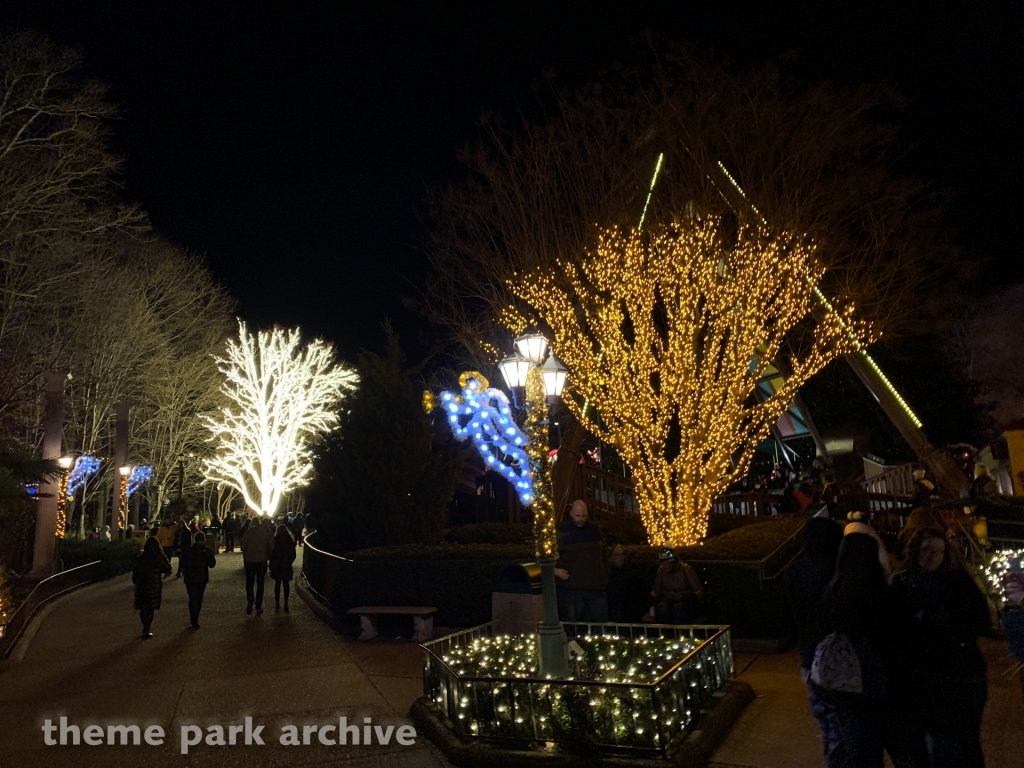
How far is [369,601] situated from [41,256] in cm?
1732

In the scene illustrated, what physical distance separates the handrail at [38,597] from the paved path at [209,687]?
0.99 ft

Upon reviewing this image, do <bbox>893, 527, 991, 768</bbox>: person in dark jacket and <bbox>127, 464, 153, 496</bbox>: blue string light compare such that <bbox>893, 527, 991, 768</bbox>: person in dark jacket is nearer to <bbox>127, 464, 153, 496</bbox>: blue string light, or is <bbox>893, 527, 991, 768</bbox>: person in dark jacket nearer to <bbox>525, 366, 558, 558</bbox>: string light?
<bbox>525, 366, 558, 558</bbox>: string light

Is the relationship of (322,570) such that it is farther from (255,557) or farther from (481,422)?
(481,422)

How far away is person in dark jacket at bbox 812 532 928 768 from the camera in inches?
140

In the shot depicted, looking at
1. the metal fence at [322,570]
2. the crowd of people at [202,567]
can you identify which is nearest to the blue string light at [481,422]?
the metal fence at [322,570]

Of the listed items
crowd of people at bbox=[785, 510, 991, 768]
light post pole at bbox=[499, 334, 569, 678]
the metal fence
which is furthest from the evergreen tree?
crowd of people at bbox=[785, 510, 991, 768]

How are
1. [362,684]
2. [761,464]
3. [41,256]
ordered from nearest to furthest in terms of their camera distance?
[362,684] < [41,256] < [761,464]

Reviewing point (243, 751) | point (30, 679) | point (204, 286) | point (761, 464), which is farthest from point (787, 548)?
point (204, 286)

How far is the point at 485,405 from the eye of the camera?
16.9 m

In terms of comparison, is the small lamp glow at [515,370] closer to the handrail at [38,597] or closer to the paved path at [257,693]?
the paved path at [257,693]

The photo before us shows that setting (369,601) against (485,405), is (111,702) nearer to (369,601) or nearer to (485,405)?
(369,601)

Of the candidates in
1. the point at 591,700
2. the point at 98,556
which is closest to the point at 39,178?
the point at 98,556

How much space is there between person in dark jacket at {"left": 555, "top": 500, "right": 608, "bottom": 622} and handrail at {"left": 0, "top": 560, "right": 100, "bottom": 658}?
695cm

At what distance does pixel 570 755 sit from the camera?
5160 mm
